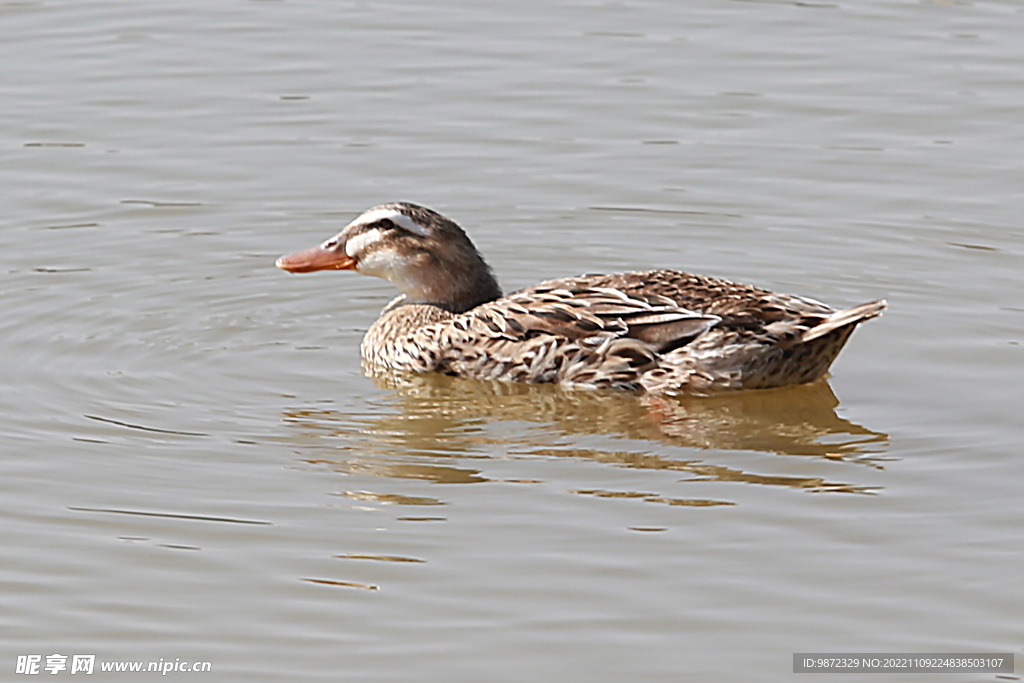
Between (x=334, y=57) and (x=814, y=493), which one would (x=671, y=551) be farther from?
(x=334, y=57)

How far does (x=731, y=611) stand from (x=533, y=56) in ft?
30.6

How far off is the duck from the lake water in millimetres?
154

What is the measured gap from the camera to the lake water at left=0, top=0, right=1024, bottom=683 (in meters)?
6.94

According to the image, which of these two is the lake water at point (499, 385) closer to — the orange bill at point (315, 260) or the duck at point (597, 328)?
the duck at point (597, 328)

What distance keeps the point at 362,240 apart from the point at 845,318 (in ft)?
9.79

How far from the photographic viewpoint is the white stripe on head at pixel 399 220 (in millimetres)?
10578

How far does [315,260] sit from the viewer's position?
10766 millimetres

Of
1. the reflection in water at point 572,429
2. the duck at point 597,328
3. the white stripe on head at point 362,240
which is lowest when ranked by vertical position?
the reflection in water at point 572,429

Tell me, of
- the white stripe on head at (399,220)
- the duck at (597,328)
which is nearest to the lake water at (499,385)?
the duck at (597,328)

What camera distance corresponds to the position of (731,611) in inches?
271

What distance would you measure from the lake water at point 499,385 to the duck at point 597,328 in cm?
15

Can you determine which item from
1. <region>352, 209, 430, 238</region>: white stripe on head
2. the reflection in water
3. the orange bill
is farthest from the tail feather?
the orange bill

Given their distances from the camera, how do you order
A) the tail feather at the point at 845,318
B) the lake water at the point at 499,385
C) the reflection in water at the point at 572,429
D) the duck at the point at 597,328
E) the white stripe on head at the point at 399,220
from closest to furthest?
the lake water at the point at 499,385, the reflection in water at the point at 572,429, the tail feather at the point at 845,318, the duck at the point at 597,328, the white stripe on head at the point at 399,220

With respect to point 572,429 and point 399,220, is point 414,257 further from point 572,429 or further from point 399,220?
point 572,429
